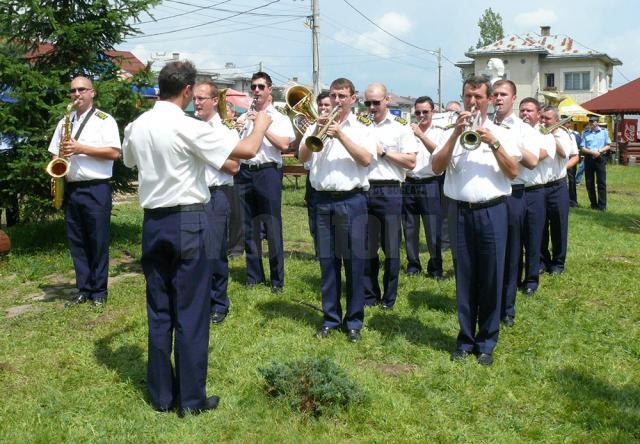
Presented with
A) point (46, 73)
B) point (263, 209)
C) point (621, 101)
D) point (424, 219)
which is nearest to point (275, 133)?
point (263, 209)

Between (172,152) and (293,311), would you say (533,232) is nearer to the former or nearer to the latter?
(293,311)

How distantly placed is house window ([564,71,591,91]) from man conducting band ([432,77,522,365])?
166 ft

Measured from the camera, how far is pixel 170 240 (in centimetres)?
399

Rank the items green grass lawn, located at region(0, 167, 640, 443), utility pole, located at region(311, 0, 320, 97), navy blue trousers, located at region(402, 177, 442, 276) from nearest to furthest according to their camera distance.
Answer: green grass lawn, located at region(0, 167, 640, 443) < navy blue trousers, located at region(402, 177, 442, 276) < utility pole, located at region(311, 0, 320, 97)

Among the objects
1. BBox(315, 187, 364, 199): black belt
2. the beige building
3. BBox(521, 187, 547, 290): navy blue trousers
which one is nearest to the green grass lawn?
BBox(521, 187, 547, 290): navy blue trousers

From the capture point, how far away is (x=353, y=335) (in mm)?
5582

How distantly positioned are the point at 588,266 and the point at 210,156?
20.1ft

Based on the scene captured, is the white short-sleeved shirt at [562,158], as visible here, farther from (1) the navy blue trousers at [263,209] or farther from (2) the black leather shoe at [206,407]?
(2) the black leather shoe at [206,407]

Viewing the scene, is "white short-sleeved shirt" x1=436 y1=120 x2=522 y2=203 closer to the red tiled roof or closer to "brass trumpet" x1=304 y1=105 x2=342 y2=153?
"brass trumpet" x1=304 y1=105 x2=342 y2=153

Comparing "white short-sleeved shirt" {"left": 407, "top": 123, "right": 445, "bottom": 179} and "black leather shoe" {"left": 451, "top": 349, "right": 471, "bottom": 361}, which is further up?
"white short-sleeved shirt" {"left": 407, "top": 123, "right": 445, "bottom": 179}

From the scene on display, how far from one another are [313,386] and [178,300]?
99 centimetres

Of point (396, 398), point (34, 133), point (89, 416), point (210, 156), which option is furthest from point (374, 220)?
point (34, 133)

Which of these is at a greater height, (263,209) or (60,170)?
(60,170)

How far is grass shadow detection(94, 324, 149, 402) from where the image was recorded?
185 inches
